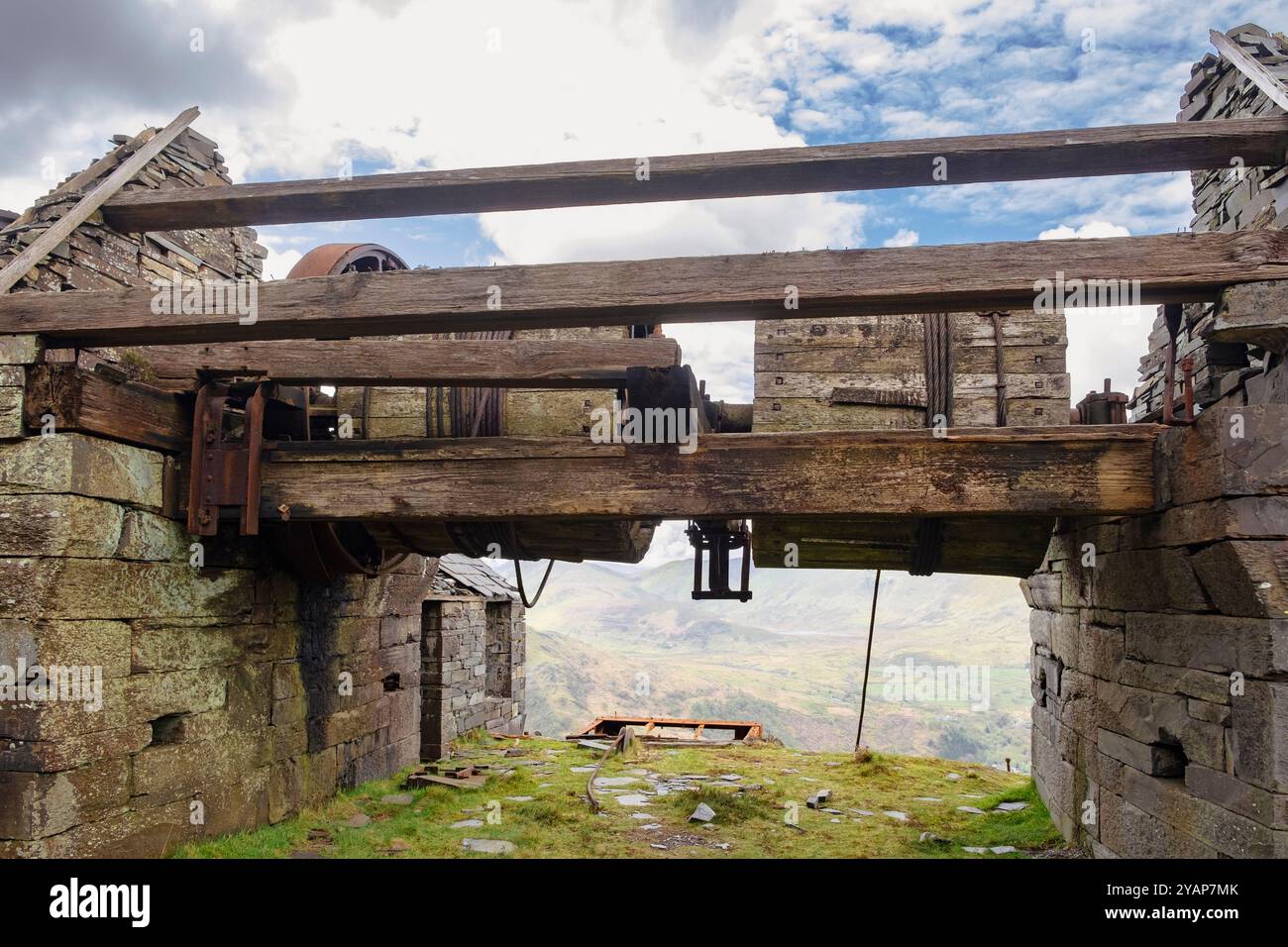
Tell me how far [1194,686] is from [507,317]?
376cm

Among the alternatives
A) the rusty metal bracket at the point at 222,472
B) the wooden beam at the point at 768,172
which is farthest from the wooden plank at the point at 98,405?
the wooden beam at the point at 768,172

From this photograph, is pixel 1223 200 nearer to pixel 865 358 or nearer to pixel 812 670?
pixel 865 358

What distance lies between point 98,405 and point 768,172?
3.67 m

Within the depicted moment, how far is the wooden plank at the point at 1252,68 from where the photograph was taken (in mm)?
5824

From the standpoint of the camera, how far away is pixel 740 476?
4270mm

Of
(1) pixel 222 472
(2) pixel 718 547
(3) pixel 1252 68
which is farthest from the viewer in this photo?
(3) pixel 1252 68

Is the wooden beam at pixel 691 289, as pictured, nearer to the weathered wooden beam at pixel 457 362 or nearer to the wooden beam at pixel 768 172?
the weathered wooden beam at pixel 457 362

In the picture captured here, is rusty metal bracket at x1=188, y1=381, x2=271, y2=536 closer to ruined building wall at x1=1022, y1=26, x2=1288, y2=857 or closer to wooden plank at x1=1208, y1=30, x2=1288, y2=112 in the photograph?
ruined building wall at x1=1022, y1=26, x2=1288, y2=857

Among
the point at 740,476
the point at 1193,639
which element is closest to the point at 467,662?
the point at 740,476

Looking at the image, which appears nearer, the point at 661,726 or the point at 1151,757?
the point at 1151,757

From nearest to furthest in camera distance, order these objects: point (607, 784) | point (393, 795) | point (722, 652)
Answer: point (393, 795) < point (607, 784) < point (722, 652)

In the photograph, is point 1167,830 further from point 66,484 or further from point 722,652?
point 722,652
